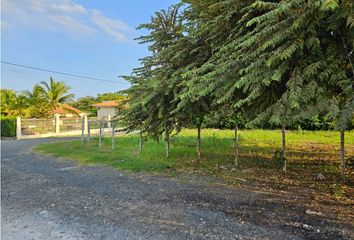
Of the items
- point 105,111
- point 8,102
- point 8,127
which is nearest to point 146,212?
point 8,127

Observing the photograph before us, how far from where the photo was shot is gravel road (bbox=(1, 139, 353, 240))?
3.51 metres

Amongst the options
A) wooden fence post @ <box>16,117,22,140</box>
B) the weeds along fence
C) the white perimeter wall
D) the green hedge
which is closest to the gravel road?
the weeds along fence

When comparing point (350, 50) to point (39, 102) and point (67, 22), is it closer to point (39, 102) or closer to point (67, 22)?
point (67, 22)

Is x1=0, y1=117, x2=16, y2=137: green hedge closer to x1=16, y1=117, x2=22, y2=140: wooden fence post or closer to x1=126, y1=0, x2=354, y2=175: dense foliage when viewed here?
x1=16, y1=117, x2=22, y2=140: wooden fence post

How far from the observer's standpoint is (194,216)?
13.4 ft

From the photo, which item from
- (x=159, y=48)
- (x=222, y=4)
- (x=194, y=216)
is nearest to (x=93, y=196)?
(x=194, y=216)

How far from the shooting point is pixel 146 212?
169 inches

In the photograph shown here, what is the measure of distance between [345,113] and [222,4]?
8.94 feet

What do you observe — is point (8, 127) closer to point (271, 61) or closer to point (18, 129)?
point (18, 129)

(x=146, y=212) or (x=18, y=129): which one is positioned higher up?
(x=18, y=129)

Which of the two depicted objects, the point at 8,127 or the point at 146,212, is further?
the point at 8,127

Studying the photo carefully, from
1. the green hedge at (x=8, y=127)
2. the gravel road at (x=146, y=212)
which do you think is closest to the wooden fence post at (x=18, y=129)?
the green hedge at (x=8, y=127)

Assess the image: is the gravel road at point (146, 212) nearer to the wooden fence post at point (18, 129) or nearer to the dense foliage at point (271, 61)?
the dense foliage at point (271, 61)

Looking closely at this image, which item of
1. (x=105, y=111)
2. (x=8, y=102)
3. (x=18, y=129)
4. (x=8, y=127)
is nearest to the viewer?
(x=18, y=129)
